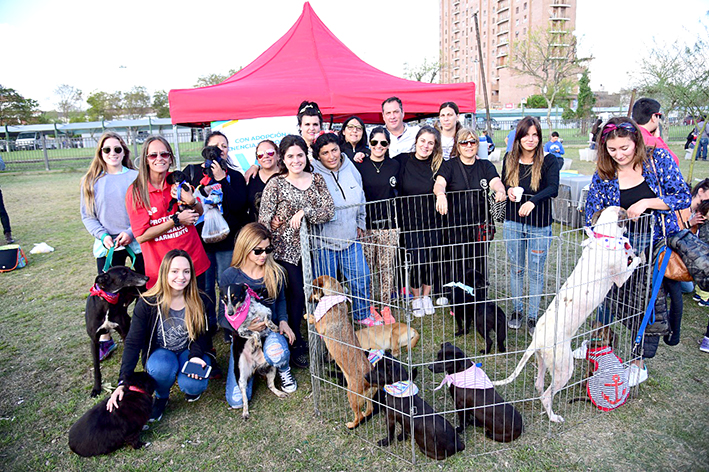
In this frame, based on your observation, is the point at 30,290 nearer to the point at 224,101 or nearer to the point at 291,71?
the point at 224,101

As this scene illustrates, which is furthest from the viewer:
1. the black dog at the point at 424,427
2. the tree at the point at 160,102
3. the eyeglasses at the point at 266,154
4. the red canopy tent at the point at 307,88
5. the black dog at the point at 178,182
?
the tree at the point at 160,102

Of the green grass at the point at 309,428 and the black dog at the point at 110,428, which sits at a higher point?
the black dog at the point at 110,428

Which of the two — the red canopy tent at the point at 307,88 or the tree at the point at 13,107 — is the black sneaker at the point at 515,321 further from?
the tree at the point at 13,107

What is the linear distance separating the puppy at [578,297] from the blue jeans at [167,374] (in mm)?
2206

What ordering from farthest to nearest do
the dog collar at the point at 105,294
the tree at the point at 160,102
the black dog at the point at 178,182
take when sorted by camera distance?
the tree at the point at 160,102
the black dog at the point at 178,182
the dog collar at the point at 105,294

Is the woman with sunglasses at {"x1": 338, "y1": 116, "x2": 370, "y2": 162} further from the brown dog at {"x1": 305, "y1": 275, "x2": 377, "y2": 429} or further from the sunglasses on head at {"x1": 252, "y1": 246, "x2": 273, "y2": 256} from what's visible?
the brown dog at {"x1": 305, "y1": 275, "x2": 377, "y2": 429}

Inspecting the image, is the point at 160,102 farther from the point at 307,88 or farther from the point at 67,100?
the point at 307,88

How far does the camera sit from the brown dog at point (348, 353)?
2797 millimetres

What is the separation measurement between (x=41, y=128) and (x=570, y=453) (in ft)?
161

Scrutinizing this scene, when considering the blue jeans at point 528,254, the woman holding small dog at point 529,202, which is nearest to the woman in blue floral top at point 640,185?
the woman holding small dog at point 529,202

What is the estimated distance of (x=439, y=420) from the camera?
8.12ft

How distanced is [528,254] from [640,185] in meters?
1.16

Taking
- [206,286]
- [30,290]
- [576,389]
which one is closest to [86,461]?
[206,286]

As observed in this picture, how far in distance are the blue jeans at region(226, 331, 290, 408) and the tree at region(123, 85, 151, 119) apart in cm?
5328
